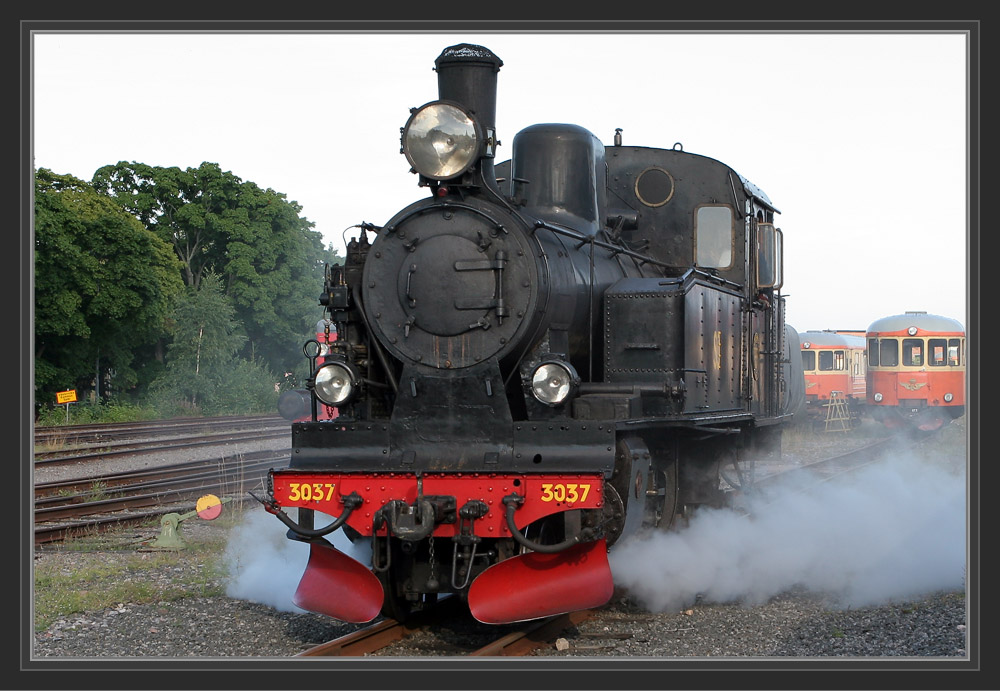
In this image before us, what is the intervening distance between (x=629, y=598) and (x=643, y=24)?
155 inches

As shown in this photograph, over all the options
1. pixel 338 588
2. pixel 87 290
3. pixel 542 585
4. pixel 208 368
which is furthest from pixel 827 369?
pixel 338 588

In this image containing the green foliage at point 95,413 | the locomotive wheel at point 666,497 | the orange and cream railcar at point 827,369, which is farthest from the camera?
the orange and cream railcar at point 827,369

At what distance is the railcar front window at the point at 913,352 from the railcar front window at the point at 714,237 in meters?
16.1

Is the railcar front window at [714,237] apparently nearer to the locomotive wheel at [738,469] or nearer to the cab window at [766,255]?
the cab window at [766,255]

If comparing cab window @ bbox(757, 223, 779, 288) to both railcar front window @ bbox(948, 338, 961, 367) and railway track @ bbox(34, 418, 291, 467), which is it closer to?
railway track @ bbox(34, 418, 291, 467)

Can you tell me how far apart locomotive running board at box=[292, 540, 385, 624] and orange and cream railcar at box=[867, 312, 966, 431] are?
19448mm

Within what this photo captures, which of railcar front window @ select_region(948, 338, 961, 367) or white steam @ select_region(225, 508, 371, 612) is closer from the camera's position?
white steam @ select_region(225, 508, 371, 612)

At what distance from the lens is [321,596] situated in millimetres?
6441

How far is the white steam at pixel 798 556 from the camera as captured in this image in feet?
24.1

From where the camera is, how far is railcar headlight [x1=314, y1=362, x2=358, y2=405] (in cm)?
672

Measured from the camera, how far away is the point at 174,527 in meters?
9.48

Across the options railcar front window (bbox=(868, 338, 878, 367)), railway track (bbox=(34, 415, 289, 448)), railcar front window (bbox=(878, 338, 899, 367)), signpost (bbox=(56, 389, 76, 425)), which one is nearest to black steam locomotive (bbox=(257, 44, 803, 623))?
signpost (bbox=(56, 389, 76, 425))

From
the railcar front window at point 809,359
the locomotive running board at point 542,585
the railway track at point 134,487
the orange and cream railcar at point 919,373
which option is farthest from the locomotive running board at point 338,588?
the railcar front window at point 809,359

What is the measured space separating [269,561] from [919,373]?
18651 mm
